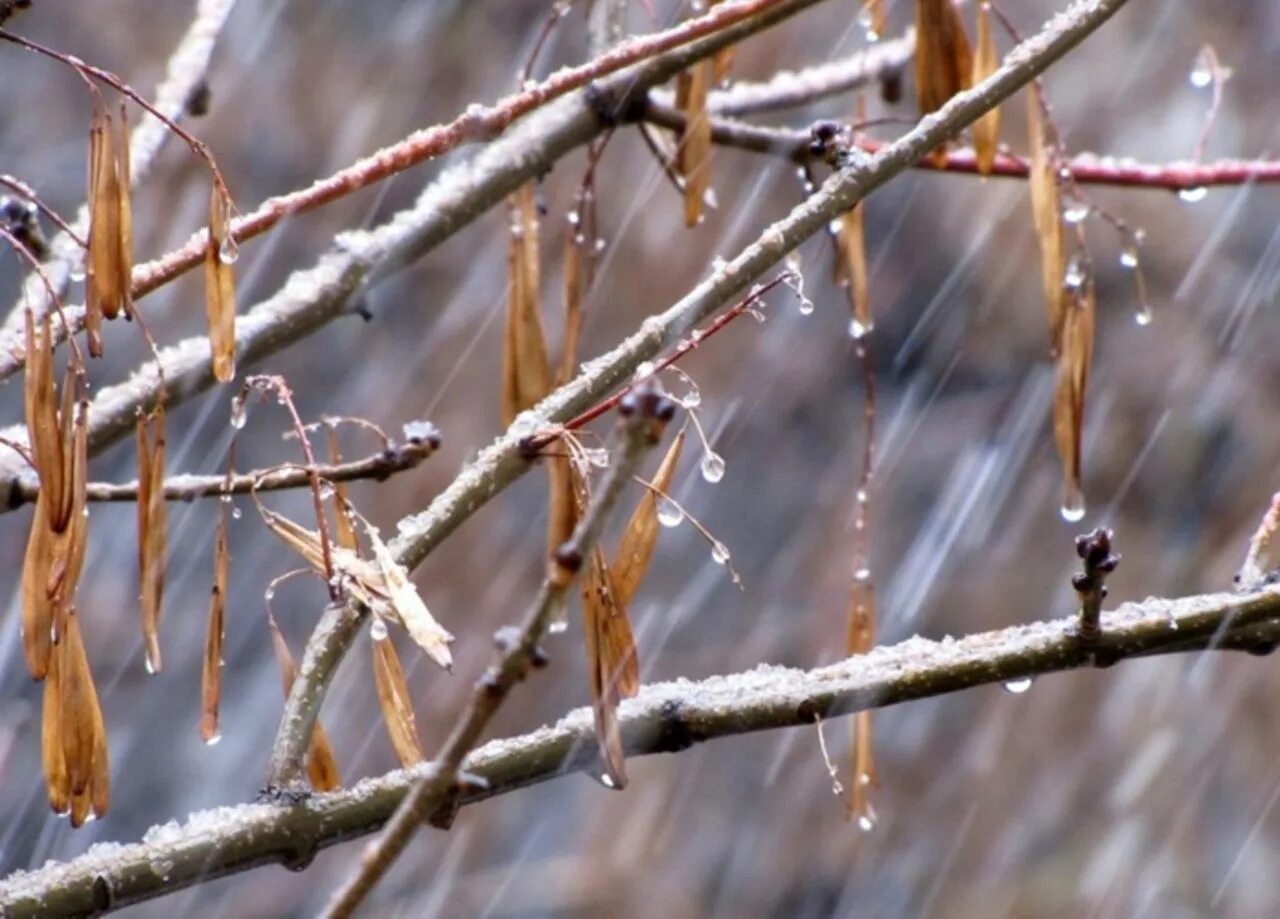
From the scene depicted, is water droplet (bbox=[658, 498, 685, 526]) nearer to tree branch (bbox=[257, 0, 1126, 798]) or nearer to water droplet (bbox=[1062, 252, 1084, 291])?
tree branch (bbox=[257, 0, 1126, 798])

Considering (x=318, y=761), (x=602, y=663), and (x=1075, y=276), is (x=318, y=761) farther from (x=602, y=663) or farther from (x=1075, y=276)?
(x=1075, y=276)

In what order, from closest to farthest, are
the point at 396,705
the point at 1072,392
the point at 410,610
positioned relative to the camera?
1. the point at 410,610
2. the point at 396,705
3. the point at 1072,392

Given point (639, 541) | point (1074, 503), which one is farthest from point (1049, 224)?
point (639, 541)

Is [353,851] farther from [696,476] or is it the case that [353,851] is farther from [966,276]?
[966,276]

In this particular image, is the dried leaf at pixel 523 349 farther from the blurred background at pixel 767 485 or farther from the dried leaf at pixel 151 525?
the blurred background at pixel 767 485

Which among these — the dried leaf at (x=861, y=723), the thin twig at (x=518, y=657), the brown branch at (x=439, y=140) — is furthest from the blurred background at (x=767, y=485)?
the thin twig at (x=518, y=657)

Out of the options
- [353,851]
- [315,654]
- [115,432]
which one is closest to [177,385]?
[115,432]

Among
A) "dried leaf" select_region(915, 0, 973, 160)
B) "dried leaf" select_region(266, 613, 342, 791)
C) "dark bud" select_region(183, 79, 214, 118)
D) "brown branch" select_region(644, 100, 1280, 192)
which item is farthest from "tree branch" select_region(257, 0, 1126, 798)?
"dark bud" select_region(183, 79, 214, 118)
